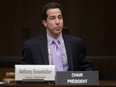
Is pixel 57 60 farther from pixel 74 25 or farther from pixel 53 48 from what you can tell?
pixel 74 25

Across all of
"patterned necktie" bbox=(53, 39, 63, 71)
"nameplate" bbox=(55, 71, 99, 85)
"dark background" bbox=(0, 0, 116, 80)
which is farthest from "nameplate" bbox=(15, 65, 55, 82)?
"dark background" bbox=(0, 0, 116, 80)

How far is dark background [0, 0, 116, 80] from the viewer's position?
7688mm

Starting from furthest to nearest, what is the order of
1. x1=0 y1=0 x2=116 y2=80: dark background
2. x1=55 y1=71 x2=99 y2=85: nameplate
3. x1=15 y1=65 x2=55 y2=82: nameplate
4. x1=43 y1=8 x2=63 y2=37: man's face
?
x1=0 y1=0 x2=116 y2=80: dark background → x1=43 y1=8 x2=63 y2=37: man's face → x1=15 y1=65 x2=55 y2=82: nameplate → x1=55 y1=71 x2=99 y2=85: nameplate

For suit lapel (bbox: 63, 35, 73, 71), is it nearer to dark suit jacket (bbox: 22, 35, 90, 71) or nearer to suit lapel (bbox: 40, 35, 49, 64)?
dark suit jacket (bbox: 22, 35, 90, 71)

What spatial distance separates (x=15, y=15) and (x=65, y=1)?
3.31 ft

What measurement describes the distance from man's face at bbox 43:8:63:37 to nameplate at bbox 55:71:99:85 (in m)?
0.93

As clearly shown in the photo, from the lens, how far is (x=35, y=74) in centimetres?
321

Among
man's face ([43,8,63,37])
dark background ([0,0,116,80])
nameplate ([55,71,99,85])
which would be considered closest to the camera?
nameplate ([55,71,99,85])

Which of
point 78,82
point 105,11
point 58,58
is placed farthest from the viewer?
point 105,11

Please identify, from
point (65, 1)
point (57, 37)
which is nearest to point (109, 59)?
point (65, 1)

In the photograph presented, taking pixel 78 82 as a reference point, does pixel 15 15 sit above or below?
above

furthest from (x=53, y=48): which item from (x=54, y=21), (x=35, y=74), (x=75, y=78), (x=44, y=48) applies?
(x=75, y=78)

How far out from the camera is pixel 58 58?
13.0 feet

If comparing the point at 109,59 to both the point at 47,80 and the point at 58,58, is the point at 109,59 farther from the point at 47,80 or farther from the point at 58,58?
the point at 47,80
